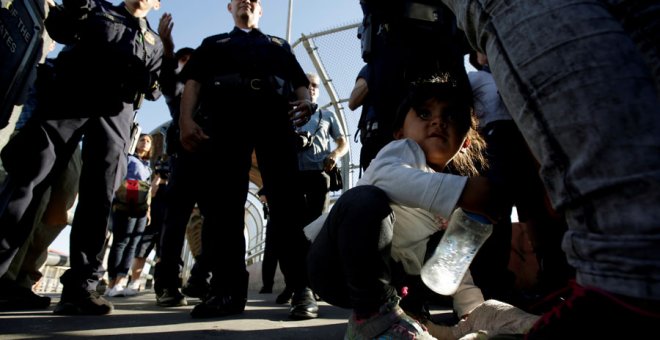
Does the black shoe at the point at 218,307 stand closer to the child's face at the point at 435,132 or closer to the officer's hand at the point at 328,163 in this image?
the child's face at the point at 435,132

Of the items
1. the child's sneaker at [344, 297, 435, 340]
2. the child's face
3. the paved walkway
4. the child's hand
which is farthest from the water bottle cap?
the paved walkway

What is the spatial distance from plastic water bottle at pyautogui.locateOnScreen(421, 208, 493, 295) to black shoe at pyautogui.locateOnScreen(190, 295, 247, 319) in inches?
42.3

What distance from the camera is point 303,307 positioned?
1.87m

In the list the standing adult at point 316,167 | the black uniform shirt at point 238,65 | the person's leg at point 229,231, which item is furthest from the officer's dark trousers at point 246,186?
the standing adult at point 316,167

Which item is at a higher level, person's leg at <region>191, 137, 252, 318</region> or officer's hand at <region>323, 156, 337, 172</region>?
officer's hand at <region>323, 156, 337, 172</region>

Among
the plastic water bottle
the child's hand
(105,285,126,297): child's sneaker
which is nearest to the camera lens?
the child's hand

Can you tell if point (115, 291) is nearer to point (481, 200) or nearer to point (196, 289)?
point (196, 289)

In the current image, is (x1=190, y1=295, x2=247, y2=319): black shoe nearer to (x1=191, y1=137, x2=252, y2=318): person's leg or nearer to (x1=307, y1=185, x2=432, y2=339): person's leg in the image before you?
(x1=191, y1=137, x2=252, y2=318): person's leg

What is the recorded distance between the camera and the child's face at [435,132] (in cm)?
130

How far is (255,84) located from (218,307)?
120 cm

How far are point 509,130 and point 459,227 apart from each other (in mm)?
1048

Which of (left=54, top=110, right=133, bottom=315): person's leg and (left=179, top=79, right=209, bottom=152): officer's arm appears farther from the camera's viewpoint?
(left=179, top=79, right=209, bottom=152): officer's arm

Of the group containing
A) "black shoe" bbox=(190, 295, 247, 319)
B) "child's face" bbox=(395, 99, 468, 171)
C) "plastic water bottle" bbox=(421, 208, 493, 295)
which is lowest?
"black shoe" bbox=(190, 295, 247, 319)

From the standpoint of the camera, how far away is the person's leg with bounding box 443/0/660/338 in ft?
1.66
